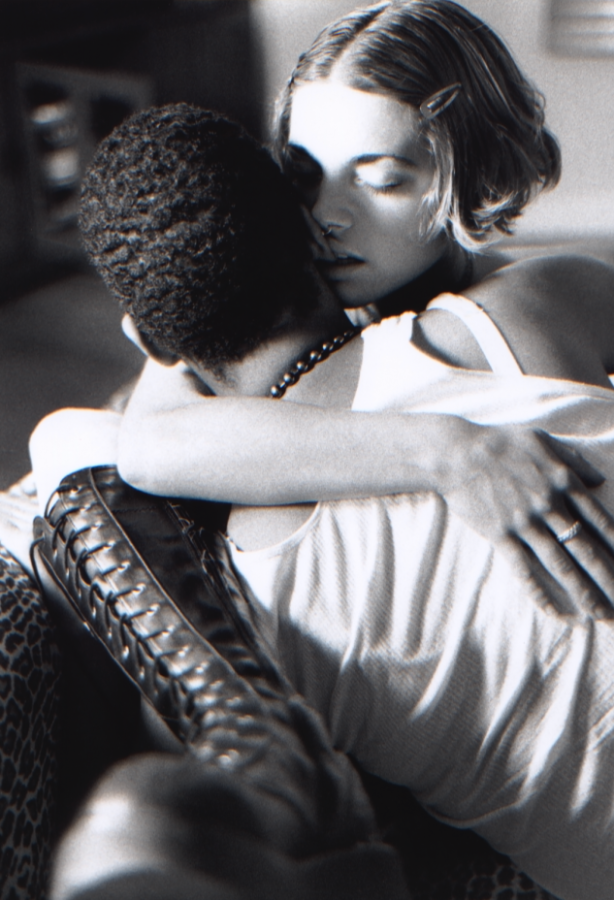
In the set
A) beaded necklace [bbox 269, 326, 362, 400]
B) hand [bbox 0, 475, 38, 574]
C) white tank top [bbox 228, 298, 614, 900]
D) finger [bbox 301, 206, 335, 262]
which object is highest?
finger [bbox 301, 206, 335, 262]

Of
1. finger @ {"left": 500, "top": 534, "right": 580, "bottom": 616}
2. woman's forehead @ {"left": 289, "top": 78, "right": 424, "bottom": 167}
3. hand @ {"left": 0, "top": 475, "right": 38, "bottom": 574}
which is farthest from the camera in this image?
hand @ {"left": 0, "top": 475, "right": 38, "bottom": 574}

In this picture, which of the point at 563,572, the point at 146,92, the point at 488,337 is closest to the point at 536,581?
the point at 563,572

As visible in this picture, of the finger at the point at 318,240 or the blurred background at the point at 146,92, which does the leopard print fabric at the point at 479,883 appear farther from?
the blurred background at the point at 146,92

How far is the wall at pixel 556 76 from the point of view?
752 millimetres

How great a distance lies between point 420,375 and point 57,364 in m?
0.71

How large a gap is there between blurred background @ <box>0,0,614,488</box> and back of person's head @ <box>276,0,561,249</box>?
0.12 m

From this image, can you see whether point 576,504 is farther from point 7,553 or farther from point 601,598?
point 7,553

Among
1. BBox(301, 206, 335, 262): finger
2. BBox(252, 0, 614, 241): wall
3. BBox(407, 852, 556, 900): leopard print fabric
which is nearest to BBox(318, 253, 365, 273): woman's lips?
BBox(301, 206, 335, 262): finger

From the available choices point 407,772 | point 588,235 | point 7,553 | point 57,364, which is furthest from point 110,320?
point 407,772

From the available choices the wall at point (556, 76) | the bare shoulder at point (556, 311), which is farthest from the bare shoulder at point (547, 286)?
the wall at point (556, 76)

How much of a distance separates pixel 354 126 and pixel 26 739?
52cm

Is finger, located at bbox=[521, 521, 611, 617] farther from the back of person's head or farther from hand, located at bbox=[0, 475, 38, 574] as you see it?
hand, located at bbox=[0, 475, 38, 574]

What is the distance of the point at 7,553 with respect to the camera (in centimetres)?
67

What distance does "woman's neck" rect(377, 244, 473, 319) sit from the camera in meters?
0.77
